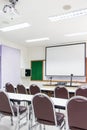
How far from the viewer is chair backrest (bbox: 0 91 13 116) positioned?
3.01 m

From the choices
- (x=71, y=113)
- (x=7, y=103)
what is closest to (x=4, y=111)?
(x=7, y=103)

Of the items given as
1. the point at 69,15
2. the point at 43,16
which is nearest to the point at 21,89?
the point at 43,16

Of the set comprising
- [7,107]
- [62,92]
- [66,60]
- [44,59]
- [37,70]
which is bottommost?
[7,107]

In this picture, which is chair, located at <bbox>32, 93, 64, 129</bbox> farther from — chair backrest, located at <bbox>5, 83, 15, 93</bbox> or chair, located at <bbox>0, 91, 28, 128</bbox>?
chair backrest, located at <bbox>5, 83, 15, 93</bbox>

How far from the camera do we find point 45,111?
258 cm

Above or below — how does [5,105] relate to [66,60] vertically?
below

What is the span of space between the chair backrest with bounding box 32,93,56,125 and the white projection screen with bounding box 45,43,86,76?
599 cm

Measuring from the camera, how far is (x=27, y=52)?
1035 centimetres

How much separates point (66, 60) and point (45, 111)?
21.2 feet

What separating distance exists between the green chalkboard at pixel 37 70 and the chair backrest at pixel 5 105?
6.61 meters

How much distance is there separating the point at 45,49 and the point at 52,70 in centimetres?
145

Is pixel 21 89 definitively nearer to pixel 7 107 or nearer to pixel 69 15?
pixel 7 107

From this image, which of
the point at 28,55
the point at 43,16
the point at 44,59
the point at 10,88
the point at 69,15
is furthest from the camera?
the point at 28,55

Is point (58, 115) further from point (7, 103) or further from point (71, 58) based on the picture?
point (71, 58)
